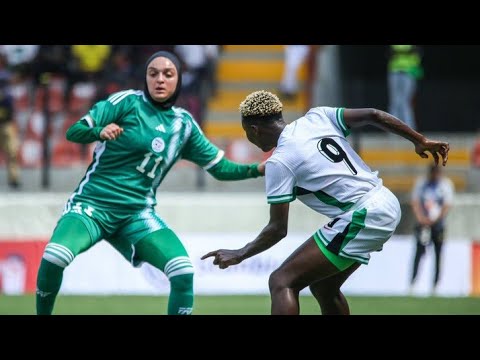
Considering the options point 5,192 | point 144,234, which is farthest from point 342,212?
point 5,192

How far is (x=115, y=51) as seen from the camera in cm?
1967

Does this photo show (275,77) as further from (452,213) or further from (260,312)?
(260,312)

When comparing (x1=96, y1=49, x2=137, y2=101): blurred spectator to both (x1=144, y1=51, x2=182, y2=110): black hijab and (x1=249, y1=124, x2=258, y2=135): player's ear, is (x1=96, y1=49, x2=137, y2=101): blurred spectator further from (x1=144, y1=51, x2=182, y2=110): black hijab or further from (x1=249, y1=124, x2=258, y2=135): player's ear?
(x1=249, y1=124, x2=258, y2=135): player's ear

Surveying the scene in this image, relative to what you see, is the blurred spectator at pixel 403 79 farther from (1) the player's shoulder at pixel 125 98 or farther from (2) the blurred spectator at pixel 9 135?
(1) the player's shoulder at pixel 125 98

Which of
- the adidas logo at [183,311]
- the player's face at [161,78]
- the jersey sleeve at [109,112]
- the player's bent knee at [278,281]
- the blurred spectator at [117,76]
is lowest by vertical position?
the adidas logo at [183,311]

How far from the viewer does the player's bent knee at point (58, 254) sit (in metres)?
8.65

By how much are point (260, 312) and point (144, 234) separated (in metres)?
4.27

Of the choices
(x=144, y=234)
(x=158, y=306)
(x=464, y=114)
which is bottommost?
(x=158, y=306)

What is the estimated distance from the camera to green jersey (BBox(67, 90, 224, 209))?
9.12m

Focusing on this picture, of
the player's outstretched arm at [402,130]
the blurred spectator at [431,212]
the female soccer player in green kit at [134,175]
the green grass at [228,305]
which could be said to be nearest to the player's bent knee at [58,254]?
the female soccer player in green kit at [134,175]

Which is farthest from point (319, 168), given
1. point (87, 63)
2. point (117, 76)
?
point (87, 63)

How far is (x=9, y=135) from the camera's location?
18.1 m

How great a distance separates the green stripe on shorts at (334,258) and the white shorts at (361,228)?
2 cm

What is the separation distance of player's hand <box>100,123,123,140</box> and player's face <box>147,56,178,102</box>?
21.2 inches
